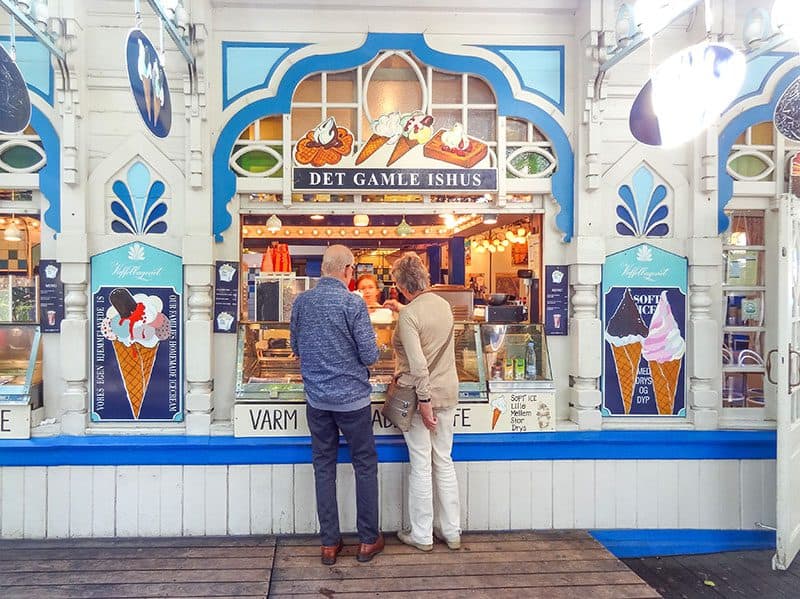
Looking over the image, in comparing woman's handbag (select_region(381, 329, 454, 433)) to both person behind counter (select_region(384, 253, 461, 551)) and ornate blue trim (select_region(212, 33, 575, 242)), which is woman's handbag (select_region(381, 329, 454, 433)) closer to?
person behind counter (select_region(384, 253, 461, 551))

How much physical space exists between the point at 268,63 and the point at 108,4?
1.18 metres

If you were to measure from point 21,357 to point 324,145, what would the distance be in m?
2.66

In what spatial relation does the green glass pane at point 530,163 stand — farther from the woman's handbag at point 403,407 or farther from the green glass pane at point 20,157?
the green glass pane at point 20,157

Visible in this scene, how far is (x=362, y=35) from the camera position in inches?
174

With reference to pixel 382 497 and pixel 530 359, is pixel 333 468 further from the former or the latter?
pixel 530 359

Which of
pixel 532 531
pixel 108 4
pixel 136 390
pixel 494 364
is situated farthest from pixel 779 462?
pixel 108 4

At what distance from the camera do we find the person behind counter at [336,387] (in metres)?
3.66

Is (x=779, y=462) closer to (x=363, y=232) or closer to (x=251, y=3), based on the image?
(x=251, y=3)

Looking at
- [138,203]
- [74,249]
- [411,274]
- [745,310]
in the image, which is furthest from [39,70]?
[745,310]

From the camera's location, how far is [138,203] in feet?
14.1

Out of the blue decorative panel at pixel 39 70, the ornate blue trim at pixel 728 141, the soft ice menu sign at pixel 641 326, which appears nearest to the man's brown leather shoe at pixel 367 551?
the soft ice menu sign at pixel 641 326

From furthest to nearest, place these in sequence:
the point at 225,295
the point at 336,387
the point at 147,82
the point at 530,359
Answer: the point at 530,359
the point at 225,295
the point at 336,387
the point at 147,82

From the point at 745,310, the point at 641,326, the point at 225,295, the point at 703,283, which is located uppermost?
the point at 703,283

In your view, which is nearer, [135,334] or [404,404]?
[404,404]
